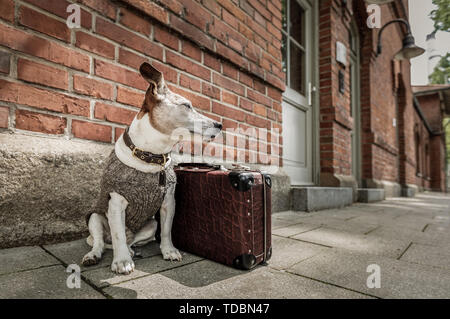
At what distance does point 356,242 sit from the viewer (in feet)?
5.73

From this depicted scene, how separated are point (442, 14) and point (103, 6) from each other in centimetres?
307

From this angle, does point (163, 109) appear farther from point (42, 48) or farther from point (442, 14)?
point (442, 14)

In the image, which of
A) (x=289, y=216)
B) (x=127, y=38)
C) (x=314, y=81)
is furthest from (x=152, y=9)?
(x=314, y=81)

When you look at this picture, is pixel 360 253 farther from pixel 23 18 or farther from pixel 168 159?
pixel 23 18

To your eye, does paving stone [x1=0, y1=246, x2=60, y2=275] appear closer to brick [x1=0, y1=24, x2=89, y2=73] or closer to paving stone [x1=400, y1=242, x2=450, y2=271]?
brick [x1=0, y1=24, x2=89, y2=73]

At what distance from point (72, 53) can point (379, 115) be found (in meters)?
6.82

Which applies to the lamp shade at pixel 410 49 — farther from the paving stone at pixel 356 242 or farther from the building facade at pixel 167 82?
the paving stone at pixel 356 242

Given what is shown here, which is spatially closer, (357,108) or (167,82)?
(167,82)

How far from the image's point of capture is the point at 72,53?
1.54m

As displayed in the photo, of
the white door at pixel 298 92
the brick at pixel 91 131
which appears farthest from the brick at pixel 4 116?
the white door at pixel 298 92

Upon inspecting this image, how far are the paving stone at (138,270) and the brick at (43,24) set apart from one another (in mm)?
1295

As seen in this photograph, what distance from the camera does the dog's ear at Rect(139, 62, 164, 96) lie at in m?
Answer: 1.18

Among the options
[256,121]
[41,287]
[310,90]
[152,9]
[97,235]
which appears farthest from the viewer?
[310,90]

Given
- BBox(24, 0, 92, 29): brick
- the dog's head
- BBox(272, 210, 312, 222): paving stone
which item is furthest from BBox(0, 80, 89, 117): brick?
BBox(272, 210, 312, 222): paving stone
